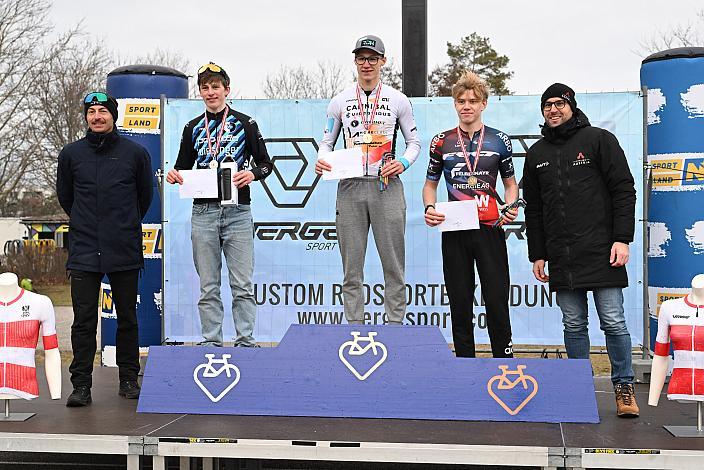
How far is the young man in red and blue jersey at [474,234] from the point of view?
4527 mm

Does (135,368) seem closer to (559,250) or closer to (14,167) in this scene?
(559,250)

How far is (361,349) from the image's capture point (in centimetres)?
421

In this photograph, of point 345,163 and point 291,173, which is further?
point 291,173

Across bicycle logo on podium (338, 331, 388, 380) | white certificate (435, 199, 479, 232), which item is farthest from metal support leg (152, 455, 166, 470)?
white certificate (435, 199, 479, 232)

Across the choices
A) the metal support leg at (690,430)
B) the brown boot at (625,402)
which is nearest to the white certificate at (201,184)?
the brown boot at (625,402)

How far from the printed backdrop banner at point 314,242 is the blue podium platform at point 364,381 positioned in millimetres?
2220

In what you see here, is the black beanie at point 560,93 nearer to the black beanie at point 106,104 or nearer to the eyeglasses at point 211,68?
the eyeglasses at point 211,68

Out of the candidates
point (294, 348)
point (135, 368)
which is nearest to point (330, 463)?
point (294, 348)

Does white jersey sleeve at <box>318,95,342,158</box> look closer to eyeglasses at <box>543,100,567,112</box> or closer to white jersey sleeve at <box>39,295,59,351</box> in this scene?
eyeglasses at <box>543,100,567,112</box>

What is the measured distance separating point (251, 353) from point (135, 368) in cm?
103

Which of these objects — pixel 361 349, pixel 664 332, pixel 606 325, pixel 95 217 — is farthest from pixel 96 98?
pixel 664 332

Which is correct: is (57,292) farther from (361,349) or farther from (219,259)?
(361,349)

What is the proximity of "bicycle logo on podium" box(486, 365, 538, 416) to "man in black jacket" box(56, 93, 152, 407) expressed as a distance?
2.11 meters

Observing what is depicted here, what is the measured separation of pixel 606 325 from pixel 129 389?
2.73m
